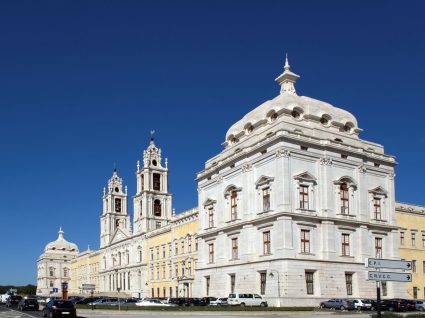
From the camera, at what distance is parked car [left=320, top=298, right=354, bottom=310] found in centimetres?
5291

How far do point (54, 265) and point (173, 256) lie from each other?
103922 mm

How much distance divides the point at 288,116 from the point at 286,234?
14381 millimetres

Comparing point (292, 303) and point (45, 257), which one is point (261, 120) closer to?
point (292, 303)

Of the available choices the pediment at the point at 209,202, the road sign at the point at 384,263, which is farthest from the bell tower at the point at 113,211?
the road sign at the point at 384,263

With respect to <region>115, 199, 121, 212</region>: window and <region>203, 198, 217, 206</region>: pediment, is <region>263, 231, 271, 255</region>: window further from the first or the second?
<region>115, 199, 121, 212</region>: window

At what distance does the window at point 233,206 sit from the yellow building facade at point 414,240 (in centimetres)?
2269

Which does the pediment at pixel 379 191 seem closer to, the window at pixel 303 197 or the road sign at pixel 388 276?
the window at pixel 303 197

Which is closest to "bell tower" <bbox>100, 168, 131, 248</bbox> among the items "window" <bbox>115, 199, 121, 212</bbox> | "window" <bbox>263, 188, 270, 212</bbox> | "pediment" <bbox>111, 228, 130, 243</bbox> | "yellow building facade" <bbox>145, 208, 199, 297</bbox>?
"window" <bbox>115, 199, 121, 212</bbox>

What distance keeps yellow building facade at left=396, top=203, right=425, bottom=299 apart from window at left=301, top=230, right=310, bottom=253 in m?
21.1

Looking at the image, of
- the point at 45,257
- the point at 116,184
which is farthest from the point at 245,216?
the point at 45,257

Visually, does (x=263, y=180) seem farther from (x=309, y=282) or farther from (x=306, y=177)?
(x=309, y=282)

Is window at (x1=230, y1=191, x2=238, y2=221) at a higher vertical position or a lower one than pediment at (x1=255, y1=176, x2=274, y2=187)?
lower

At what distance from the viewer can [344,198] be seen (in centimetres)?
6209

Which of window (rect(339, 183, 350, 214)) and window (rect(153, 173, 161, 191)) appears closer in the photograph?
window (rect(339, 183, 350, 214))
